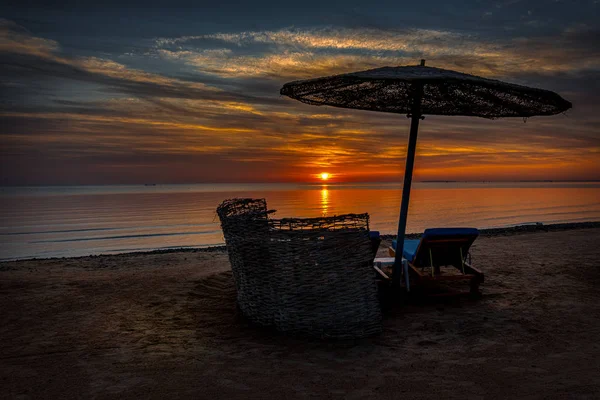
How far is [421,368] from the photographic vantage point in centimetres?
433

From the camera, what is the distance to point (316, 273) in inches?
195

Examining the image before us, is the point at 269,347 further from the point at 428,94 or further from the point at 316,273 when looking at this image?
the point at 428,94

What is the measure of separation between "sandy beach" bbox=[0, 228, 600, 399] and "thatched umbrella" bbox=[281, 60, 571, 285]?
175cm

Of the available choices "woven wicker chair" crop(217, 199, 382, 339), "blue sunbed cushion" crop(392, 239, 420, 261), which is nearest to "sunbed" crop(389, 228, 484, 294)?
"blue sunbed cushion" crop(392, 239, 420, 261)

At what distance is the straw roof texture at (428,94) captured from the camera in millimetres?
5254

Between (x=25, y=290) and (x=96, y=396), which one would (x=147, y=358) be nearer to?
(x=96, y=396)

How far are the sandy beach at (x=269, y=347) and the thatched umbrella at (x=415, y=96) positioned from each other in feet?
5.75

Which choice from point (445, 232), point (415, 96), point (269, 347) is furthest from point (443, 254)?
point (269, 347)

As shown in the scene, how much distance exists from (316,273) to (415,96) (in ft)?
9.66

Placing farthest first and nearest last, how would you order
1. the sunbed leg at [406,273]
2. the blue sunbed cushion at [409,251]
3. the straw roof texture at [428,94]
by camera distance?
the blue sunbed cushion at [409,251] → the sunbed leg at [406,273] → the straw roof texture at [428,94]

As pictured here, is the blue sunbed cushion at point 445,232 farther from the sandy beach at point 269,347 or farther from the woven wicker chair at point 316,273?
the woven wicker chair at point 316,273

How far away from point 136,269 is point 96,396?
20.0 feet

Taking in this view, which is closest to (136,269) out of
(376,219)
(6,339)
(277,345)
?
(6,339)

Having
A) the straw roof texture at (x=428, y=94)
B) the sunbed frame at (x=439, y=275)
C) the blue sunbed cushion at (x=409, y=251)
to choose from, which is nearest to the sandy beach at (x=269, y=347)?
the sunbed frame at (x=439, y=275)
